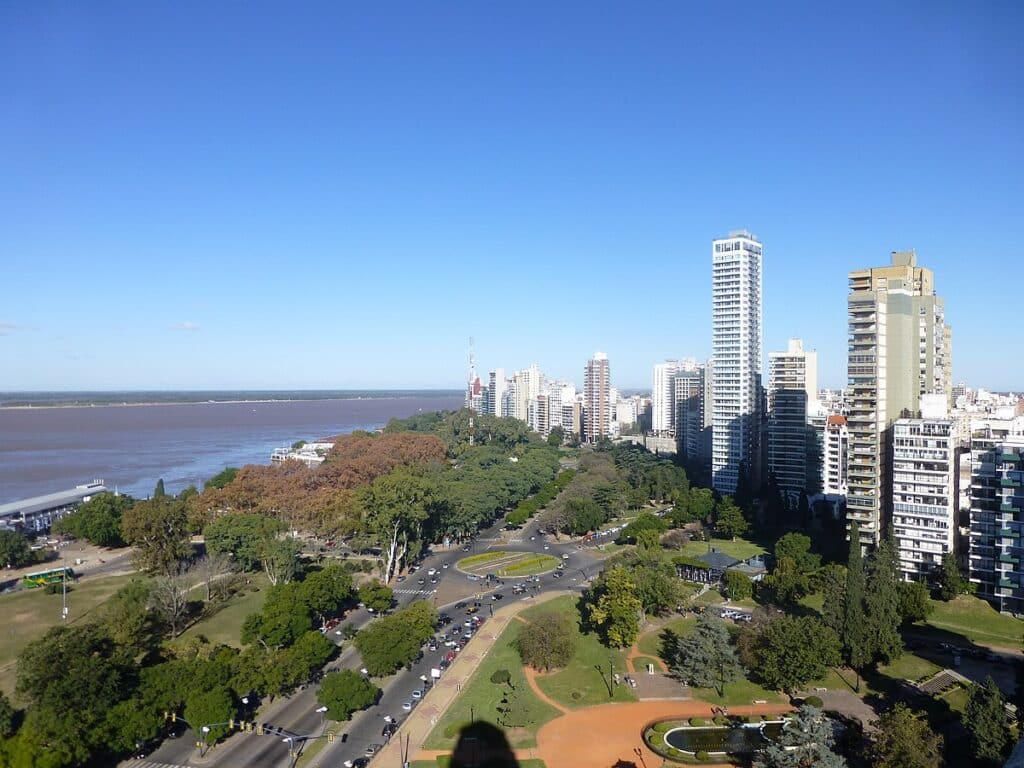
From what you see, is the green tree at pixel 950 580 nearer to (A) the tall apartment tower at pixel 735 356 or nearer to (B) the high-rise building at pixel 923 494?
(B) the high-rise building at pixel 923 494

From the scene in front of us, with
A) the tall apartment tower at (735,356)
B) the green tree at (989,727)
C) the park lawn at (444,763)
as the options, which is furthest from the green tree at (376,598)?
the tall apartment tower at (735,356)

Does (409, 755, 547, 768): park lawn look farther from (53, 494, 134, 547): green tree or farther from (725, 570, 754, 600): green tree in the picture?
(53, 494, 134, 547): green tree

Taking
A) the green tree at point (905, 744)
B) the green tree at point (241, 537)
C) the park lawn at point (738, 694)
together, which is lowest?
the park lawn at point (738, 694)

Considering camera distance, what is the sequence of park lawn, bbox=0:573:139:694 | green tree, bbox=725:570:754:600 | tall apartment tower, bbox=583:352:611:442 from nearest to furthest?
park lawn, bbox=0:573:139:694
green tree, bbox=725:570:754:600
tall apartment tower, bbox=583:352:611:442

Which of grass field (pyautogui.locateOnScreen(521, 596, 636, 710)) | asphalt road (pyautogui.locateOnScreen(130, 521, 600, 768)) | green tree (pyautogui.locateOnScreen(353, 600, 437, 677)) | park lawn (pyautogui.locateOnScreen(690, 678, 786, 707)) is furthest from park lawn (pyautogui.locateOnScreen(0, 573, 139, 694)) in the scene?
park lawn (pyautogui.locateOnScreen(690, 678, 786, 707))

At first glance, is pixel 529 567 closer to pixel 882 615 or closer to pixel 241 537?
pixel 241 537

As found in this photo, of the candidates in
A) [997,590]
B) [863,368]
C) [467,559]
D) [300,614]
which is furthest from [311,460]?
[997,590]
